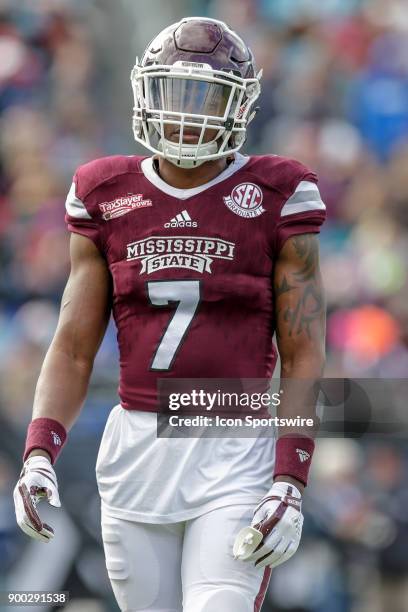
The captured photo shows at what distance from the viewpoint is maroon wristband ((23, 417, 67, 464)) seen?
11.6 ft

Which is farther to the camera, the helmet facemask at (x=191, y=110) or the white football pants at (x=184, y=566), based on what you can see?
the helmet facemask at (x=191, y=110)

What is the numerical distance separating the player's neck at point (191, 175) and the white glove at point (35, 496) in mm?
897

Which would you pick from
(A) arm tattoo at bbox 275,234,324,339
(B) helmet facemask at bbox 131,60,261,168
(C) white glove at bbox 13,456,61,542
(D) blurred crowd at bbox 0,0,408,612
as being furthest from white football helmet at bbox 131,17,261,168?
(D) blurred crowd at bbox 0,0,408,612

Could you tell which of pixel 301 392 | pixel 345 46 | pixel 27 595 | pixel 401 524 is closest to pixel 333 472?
pixel 401 524

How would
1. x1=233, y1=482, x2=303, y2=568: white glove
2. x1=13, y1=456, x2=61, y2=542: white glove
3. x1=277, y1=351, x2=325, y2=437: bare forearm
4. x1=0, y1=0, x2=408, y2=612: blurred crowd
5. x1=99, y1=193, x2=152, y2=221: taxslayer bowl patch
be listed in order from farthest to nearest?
x1=0, y1=0, x2=408, y2=612: blurred crowd
x1=99, y1=193, x2=152, y2=221: taxslayer bowl patch
x1=277, y1=351, x2=325, y2=437: bare forearm
x1=13, y1=456, x2=61, y2=542: white glove
x1=233, y1=482, x2=303, y2=568: white glove

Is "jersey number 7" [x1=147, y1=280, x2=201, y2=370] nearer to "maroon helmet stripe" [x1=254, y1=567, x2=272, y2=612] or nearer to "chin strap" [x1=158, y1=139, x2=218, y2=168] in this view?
"chin strap" [x1=158, y1=139, x2=218, y2=168]

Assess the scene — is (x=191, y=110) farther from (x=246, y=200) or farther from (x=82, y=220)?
(x=82, y=220)

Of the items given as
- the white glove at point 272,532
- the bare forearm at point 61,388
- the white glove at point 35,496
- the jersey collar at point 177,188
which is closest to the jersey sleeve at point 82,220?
the jersey collar at point 177,188

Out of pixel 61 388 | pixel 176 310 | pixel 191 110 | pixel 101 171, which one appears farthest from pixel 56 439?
pixel 191 110

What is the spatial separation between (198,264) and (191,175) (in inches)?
12.3

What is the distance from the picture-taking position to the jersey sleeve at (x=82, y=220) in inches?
144

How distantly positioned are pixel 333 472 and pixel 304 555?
0.42 m

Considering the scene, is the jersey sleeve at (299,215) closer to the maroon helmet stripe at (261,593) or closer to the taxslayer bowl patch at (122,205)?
the taxslayer bowl patch at (122,205)

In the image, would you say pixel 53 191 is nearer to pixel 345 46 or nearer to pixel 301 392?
pixel 345 46
